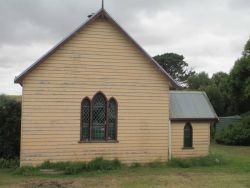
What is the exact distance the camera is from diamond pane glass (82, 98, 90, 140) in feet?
67.5

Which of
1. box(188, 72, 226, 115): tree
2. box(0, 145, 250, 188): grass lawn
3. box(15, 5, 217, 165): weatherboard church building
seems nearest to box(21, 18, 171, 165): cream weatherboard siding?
box(15, 5, 217, 165): weatherboard church building

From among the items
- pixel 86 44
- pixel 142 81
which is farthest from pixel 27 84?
pixel 142 81

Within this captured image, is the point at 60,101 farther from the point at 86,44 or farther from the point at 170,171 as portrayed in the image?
the point at 170,171

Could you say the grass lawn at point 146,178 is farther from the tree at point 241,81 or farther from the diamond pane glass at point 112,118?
the tree at point 241,81

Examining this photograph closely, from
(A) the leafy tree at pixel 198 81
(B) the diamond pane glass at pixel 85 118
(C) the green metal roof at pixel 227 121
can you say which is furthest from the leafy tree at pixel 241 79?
(B) the diamond pane glass at pixel 85 118

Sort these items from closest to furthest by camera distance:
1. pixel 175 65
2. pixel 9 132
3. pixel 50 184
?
pixel 50 184, pixel 9 132, pixel 175 65

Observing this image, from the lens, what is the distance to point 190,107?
78.4 feet

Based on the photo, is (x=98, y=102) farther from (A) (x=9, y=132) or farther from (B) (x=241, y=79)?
(B) (x=241, y=79)

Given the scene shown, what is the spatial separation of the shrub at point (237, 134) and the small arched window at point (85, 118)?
22.6 metres

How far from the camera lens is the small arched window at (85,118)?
2056cm

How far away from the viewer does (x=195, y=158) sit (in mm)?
22391

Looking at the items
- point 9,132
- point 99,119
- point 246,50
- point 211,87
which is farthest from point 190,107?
point 211,87

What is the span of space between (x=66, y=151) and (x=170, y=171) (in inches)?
188

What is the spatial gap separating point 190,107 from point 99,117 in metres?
5.63
